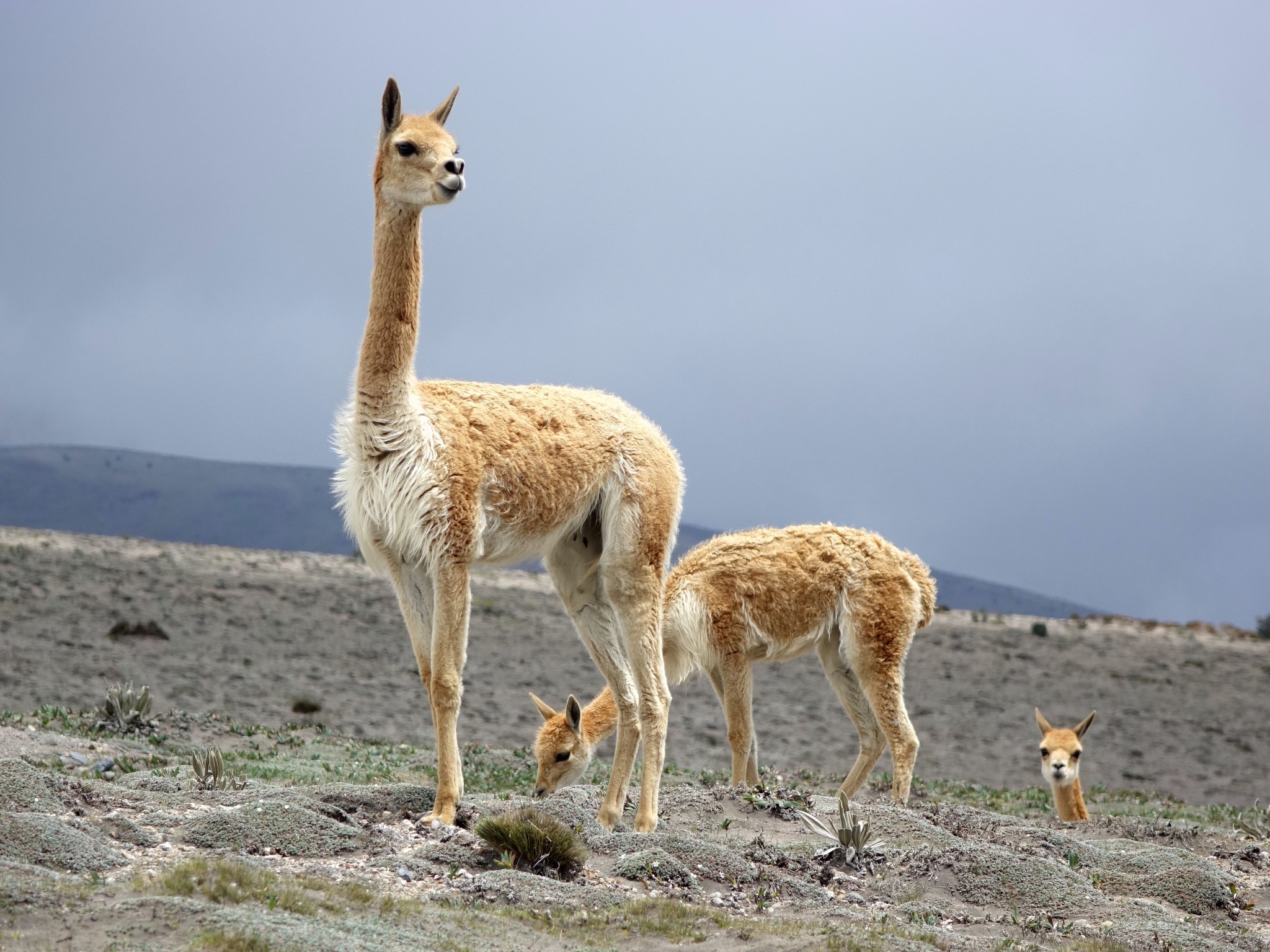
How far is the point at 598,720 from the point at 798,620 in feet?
6.15

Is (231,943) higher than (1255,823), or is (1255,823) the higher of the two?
(231,943)

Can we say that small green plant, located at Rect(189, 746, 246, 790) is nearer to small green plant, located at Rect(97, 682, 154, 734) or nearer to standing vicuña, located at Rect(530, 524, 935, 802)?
standing vicuña, located at Rect(530, 524, 935, 802)

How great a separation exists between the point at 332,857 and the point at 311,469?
17278 cm

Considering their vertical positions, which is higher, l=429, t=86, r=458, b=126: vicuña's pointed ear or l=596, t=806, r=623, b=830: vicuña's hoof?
l=429, t=86, r=458, b=126: vicuña's pointed ear

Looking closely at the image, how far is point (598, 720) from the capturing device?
365 inches

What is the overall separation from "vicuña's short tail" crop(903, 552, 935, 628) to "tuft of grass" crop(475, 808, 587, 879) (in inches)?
196

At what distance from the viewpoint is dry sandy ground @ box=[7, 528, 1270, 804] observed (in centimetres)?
1806

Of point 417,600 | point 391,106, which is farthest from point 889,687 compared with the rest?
point 391,106

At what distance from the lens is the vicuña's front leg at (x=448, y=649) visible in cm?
650

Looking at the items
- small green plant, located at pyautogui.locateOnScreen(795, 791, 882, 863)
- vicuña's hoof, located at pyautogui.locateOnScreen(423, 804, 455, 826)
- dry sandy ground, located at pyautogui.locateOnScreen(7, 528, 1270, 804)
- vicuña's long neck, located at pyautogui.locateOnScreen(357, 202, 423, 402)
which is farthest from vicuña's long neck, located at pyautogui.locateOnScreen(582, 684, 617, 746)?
dry sandy ground, located at pyautogui.locateOnScreen(7, 528, 1270, 804)

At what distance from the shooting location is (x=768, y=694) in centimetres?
2341

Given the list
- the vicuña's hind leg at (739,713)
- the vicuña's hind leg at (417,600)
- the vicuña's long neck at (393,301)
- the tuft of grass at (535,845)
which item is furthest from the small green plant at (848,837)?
the vicuña's long neck at (393,301)

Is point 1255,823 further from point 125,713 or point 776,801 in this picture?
point 125,713

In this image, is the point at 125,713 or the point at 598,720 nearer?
the point at 598,720
